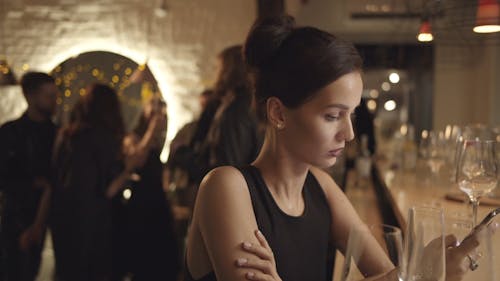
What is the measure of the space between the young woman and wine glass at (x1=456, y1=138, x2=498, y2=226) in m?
0.48

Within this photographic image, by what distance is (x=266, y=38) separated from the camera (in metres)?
1.42

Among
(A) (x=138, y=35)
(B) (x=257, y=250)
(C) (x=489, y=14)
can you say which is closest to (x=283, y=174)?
(B) (x=257, y=250)

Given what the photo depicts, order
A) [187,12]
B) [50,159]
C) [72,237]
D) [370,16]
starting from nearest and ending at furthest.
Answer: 1. [72,237]
2. [50,159]
3. [187,12]
4. [370,16]

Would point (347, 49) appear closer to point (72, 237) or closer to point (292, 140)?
point (292, 140)

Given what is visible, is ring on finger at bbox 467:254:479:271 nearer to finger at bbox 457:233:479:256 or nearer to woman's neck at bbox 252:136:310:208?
finger at bbox 457:233:479:256

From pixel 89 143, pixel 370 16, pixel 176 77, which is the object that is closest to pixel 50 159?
pixel 89 143

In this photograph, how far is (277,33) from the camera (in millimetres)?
1428

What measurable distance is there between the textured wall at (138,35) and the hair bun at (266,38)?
3206mm

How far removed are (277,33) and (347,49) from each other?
6.7 inches

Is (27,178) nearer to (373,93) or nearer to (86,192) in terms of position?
(86,192)

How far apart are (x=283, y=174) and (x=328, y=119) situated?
0.21 metres

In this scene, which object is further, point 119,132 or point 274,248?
point 119,132

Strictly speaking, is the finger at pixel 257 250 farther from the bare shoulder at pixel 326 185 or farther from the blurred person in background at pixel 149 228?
the blurred person in background at pixel 149 228

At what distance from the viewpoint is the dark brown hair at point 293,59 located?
1.34m
